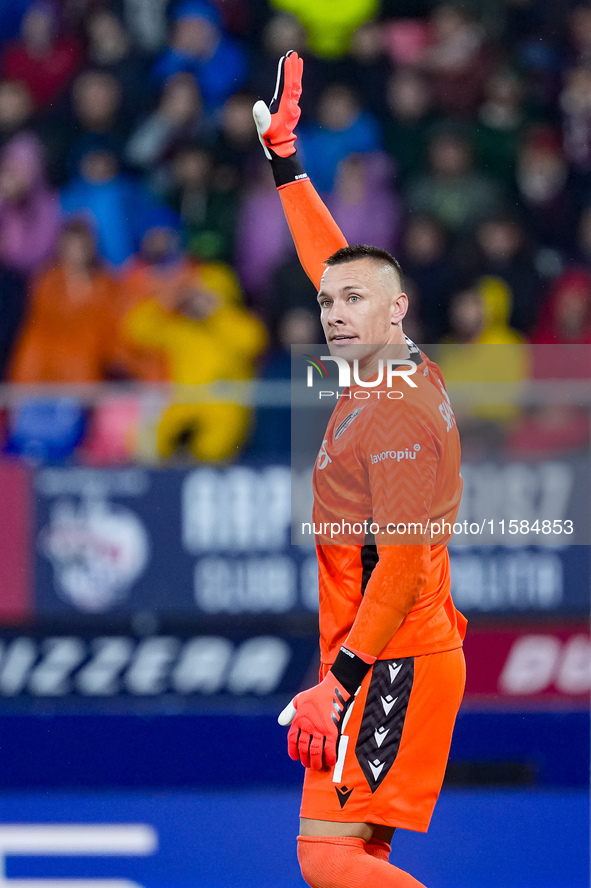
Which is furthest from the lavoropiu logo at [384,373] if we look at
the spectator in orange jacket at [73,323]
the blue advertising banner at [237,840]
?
the spectator in orange jacket at [73,323]

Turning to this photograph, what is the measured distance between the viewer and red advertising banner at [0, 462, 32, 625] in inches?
232

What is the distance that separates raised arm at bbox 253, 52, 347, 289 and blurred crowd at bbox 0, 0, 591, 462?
8.20 ft

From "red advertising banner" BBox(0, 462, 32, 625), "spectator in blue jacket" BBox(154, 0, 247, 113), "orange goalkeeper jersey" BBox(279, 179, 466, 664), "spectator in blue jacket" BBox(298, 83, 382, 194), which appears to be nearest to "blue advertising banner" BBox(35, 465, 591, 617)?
"red advertising banner" BBox(0, 462, 32, 625)

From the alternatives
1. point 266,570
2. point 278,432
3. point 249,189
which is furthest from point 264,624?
point 249,189

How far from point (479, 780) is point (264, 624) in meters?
1.21

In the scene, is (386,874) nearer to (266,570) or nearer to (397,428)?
(397,428)

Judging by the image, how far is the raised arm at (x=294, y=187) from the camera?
11.8 ft

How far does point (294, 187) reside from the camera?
3637 mm

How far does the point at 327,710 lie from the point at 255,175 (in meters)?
4.92

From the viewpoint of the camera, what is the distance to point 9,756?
233 inches

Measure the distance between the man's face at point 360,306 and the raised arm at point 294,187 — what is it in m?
0.45

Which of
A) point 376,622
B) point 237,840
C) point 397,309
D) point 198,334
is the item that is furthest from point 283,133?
point 198,334

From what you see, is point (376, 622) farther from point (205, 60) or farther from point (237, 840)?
point (205, 60)

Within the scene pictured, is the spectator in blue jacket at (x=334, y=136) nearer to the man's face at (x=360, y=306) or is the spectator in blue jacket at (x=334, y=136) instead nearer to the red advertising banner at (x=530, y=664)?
the red advertising banner at (x=530, y=664)
